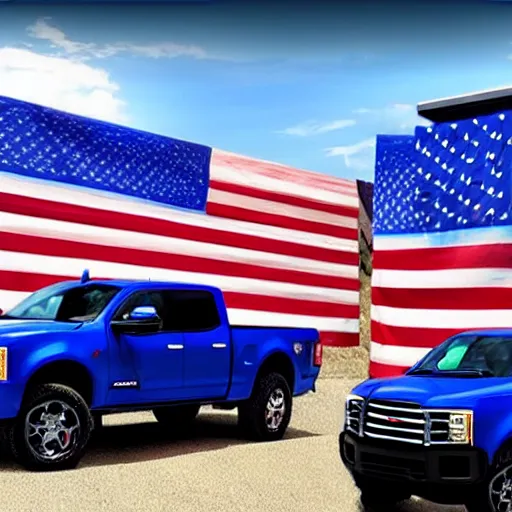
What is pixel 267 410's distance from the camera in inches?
459

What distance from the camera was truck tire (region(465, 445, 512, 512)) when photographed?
6.72m

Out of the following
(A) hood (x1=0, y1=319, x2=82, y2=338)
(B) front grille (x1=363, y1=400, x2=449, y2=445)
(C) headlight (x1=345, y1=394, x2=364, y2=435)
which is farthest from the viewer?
(A) hood (x1=0, y1=319, x2=82, y2=338)

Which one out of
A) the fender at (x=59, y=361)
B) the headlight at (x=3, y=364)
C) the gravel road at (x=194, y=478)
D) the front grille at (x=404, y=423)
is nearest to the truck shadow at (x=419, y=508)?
the gravel road at (x=194, y=478)

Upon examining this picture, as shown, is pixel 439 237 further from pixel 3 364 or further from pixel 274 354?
pixel 3 364

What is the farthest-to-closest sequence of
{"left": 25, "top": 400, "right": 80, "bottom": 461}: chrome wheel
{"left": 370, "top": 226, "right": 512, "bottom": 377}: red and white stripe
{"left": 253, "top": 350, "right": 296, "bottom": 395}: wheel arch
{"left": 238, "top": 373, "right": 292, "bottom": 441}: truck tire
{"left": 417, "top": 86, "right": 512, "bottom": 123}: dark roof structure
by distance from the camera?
{"left": 417, "top": 86, "right": 512, "bottom": 123}: dark roof structure, {"left": 370, "top": 226, "right": 512, "bottom": 377}: red and white stripe, {"left": 253, "top": 350, "right": 296, "bottom": 395}: wheel arch, {"left": 238, "top": 373, "right": 292, "bottom": 441}: truck tire, {"left": 25, "top": 400, "right": 80, "bottom": 461}: chrome wheel

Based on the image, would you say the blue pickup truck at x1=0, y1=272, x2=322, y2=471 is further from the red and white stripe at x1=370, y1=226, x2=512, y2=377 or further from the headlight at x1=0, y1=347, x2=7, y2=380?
the red and white stripe at x1=370, y1=226, x2=512, y2=377

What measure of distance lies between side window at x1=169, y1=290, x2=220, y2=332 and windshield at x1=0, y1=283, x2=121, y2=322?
0.83m

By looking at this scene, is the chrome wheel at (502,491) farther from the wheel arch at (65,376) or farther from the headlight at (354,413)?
the wheel arch at (65,376)

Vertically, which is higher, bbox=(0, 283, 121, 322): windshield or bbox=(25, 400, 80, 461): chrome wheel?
bbox=(0, 283, 121, 322): windshield

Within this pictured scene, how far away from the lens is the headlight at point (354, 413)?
754 cm

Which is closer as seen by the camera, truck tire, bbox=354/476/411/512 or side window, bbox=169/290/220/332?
truck tire, bbox=354/476/411/512

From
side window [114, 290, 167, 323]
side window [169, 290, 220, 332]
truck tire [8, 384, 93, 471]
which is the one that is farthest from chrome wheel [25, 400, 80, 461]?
side window [169, 290, 220, 332]

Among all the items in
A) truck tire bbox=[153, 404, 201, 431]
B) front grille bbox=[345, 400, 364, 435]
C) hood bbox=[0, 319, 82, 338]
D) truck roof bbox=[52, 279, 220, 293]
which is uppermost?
truck roof bbox=[52, 279, 220, 293]

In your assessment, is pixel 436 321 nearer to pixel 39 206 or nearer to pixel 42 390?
pixel 39 206
